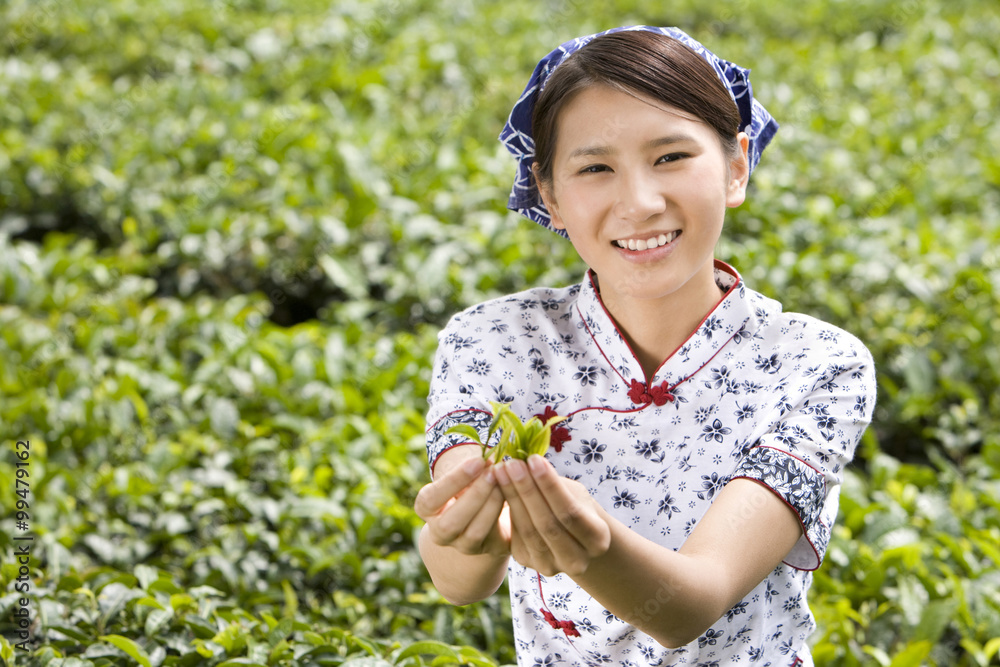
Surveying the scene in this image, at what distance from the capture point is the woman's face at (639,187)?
4.84 feet

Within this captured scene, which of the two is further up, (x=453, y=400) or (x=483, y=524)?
(x=453, y=400)

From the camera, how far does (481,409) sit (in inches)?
63.7

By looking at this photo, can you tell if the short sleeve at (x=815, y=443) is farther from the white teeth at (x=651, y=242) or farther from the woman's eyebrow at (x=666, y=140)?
the woman's eyebrow at (x=666, y=140)

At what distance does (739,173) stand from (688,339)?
1.04ft

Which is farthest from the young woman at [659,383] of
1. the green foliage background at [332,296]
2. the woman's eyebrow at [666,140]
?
the green foliage background at [332,296]

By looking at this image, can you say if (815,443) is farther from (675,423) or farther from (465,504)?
(465,504)

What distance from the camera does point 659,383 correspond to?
1.63 meters

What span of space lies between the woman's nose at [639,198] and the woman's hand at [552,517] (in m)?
0.46

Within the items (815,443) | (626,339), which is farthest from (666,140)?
(815,443)

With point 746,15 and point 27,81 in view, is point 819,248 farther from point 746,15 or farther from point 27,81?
point 27,81

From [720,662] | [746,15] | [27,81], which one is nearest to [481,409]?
[720,662]

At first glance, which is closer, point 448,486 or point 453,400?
point 448,486

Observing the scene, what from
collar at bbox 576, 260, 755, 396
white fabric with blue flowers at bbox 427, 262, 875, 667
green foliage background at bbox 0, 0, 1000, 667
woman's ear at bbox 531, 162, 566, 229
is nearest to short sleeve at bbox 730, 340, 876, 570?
white fabric with blue flowers at bbox 427, 262, 875, 667

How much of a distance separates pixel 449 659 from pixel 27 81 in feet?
15.5
